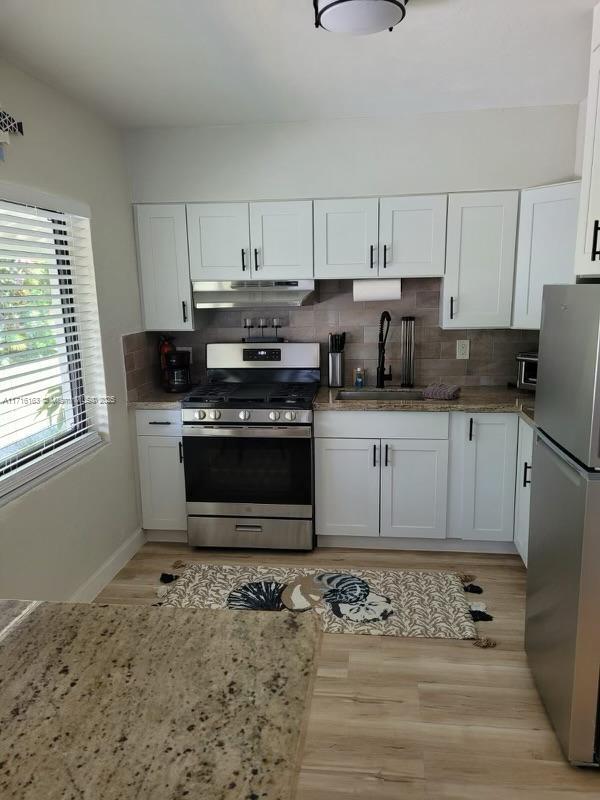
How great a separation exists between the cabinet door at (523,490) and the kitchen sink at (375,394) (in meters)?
0.67

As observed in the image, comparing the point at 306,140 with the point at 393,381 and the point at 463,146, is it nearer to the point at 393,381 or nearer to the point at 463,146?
the point at 463,146

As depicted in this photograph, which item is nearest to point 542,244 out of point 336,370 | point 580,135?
point 580,135

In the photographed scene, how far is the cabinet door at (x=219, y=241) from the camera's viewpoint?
334 centimetres

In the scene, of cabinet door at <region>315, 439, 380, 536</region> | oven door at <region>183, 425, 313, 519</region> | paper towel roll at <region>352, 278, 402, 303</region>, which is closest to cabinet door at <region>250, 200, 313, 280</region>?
paper towel roll at <region>352, 278, 402, 303</region>

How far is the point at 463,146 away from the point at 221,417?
80.8 inches

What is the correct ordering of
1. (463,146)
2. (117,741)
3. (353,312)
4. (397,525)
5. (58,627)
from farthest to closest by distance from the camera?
(353,312) → (397,525) → (463,146) → (58,627) → (117,741)

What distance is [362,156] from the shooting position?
126 inches

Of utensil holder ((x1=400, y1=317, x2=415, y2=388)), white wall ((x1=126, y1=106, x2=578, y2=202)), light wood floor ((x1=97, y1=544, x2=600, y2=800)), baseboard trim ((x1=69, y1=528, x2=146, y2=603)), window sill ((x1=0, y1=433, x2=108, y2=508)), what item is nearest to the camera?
light wood floor ((x1=97, y1=544, x2=600, y2=800))

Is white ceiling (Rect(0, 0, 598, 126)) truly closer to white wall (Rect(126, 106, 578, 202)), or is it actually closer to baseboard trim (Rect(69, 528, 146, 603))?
white wall (Rect(126, 106, 578, 202))

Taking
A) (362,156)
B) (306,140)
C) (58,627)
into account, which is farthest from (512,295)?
(58,627)

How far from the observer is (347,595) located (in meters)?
2.95

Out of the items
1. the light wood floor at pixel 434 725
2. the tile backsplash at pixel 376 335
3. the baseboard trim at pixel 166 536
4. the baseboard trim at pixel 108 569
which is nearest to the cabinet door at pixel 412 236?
the tile backsplash at pixel 376 335

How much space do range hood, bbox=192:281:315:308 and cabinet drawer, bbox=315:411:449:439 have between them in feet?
2.35

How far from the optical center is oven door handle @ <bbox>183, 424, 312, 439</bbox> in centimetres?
324
